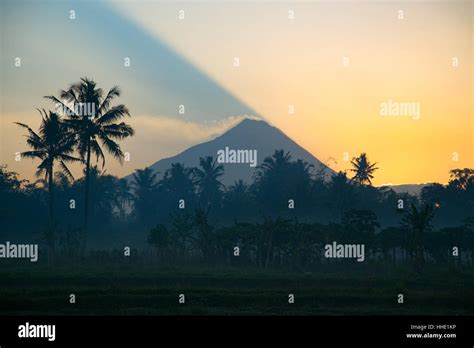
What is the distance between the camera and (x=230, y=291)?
101ft

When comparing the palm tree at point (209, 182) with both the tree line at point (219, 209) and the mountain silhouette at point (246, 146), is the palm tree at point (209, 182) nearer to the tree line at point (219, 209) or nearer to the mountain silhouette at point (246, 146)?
the tree line at point (219, 209)

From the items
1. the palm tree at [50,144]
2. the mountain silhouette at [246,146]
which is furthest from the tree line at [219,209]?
the mountain silhouette at [246,146]

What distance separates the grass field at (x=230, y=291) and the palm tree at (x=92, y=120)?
1818cm

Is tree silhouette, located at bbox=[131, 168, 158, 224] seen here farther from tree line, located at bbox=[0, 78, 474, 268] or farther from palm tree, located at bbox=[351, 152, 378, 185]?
palm tree, located at bbox=[351, 152, 378, 185]

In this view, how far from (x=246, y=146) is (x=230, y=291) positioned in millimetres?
127387

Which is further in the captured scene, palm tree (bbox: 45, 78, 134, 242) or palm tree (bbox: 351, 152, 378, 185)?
palm tree (bbox: 351, 152, 378, 185)

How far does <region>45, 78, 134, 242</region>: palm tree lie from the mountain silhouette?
3765 inches

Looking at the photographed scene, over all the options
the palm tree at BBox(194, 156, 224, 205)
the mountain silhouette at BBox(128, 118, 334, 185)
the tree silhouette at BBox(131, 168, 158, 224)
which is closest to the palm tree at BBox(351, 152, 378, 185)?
the palm tree at BBox(194, 156, 224, 205)

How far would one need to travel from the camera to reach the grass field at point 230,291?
2697 centimetres

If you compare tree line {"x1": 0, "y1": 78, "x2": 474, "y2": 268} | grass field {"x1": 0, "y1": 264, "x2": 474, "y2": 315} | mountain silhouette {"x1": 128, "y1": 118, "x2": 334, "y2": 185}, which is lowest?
grass field {"x1": 0, "y1": 264, "x2": 474, "y2": 315}

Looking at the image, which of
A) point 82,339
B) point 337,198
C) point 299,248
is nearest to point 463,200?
point 337,198

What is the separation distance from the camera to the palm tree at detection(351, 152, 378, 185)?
270ft

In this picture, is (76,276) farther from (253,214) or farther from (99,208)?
(99,208)

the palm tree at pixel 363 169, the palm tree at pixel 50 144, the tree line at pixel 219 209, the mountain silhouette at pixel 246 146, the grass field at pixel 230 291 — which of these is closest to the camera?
the grass field at pixel 230 291
